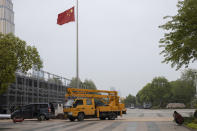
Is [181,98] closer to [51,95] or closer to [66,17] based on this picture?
[51,95]

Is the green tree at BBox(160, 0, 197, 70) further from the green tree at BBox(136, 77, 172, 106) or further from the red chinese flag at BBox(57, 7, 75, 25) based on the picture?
the green tree at BBox(136, 77, 172, 106)

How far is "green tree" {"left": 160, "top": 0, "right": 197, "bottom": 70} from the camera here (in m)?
17.8

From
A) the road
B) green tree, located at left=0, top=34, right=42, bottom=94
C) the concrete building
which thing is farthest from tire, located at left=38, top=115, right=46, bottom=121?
the concrete building

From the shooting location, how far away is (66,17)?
29.8 meters

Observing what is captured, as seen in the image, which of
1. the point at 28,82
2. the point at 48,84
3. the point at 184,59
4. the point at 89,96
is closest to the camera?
the point at 184,59

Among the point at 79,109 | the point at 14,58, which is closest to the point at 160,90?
the point at 14,58

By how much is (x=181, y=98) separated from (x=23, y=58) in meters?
82.2

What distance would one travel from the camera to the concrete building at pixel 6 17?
596ft

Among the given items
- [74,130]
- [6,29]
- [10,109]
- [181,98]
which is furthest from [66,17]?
[6,29]

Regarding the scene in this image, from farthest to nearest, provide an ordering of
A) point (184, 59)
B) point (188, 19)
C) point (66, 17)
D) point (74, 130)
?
point (66, 17) → point (184, 59) → point (188, 19) → point (74, 130)

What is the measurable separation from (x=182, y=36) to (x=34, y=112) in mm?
16096

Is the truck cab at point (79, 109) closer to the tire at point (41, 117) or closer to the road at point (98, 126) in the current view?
the road at point (98, 126)

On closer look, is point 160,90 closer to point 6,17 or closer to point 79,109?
point 79,109

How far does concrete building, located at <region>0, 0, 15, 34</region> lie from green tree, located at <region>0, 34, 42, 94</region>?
156 meters
